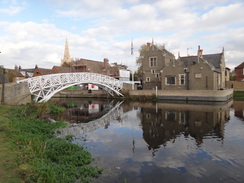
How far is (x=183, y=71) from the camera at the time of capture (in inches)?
1485

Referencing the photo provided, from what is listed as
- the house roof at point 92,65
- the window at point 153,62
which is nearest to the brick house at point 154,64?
the window at point 153,62

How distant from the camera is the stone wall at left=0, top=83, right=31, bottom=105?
21016 mm

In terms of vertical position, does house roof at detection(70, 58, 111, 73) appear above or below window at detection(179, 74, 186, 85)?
above

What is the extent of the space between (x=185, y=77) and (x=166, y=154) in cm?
2972

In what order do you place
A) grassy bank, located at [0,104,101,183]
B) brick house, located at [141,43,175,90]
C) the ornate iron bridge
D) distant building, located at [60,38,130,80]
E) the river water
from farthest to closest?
distant building, located at [60,38,130,80] < brick house, located at [141,43,175,90] < the ornate iron bridge < the river water < grassy bank, located at [0,104,101,183]

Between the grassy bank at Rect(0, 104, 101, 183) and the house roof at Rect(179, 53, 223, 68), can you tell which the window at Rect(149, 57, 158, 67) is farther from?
the grassy bank at Rect(0, 104, 101, 183)

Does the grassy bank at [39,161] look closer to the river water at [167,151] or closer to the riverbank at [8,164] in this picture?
the riverbank at [8,164]

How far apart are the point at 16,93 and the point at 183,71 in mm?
28386

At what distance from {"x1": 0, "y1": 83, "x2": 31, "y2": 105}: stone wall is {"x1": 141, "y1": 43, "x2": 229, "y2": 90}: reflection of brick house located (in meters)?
25.9

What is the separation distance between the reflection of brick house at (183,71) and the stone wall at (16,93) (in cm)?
2591

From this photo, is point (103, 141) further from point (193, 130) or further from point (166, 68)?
point (166, 68)

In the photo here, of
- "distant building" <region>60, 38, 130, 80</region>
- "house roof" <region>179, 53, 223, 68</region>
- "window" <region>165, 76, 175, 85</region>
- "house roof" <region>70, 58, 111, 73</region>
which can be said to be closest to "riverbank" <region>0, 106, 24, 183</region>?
"window" <region>165, 76, 175, 85</region>

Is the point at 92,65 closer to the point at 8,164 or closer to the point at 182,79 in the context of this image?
the point at 182,79

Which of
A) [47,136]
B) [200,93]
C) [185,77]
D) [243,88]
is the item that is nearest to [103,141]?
[47,136]
